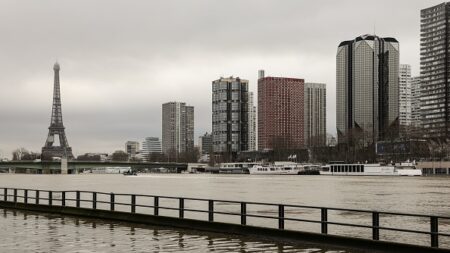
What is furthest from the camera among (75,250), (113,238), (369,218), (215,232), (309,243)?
(369,218)

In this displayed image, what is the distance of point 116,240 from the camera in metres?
23.7

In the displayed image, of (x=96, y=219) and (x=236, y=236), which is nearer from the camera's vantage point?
(x=236, y=236)

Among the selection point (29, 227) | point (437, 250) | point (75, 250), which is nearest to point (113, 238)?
point (75, 250)

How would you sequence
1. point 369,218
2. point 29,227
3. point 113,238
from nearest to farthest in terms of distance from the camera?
point 113,238 → point 29,227 → point 369,218

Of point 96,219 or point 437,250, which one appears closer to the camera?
point 437,250

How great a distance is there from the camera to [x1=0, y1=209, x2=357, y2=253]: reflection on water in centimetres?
2134

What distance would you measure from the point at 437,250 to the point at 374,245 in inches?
94.7

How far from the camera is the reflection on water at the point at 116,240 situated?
70.0ft

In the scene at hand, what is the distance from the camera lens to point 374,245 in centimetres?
2075

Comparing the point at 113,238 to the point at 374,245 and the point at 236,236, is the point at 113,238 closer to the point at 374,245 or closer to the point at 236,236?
Answer: the point at 236,236

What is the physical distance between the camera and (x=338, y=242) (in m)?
21.9

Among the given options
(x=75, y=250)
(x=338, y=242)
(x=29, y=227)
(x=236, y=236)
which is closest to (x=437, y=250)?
(x=338, y=242)

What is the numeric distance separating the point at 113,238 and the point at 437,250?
12.1 metres

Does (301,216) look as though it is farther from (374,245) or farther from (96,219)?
(374,245)
